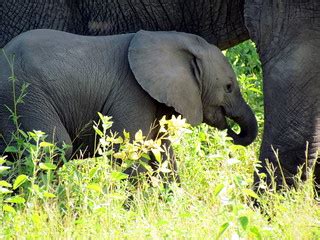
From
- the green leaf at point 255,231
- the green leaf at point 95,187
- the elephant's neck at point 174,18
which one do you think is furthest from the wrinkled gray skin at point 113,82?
the green leaf at point 255,231

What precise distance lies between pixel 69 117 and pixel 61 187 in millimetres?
506

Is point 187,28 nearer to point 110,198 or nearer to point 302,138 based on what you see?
point 302,138

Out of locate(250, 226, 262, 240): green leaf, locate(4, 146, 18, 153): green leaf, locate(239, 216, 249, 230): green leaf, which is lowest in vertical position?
locate(4, 146, 18, 153): green leaf

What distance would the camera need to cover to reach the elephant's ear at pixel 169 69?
5461 millimetres

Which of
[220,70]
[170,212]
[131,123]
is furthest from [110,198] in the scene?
[220,70]

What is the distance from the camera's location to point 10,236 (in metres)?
4.43

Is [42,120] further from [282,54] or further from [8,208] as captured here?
[282,54]

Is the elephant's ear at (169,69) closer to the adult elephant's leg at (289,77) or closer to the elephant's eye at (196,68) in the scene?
the elephant's eye at (196,68)

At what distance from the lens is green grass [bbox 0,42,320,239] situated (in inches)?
173

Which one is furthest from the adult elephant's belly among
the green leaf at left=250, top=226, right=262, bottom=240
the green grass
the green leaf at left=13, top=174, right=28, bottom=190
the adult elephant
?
the green leaf at left=13, top=174, right=28, bottom=190

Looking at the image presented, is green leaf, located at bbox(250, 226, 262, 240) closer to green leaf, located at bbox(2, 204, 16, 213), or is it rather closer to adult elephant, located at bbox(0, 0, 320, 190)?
green leaf, located at bbox(2, 204, 16, 213)

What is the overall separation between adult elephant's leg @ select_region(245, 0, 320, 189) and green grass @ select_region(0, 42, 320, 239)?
198 millimetres

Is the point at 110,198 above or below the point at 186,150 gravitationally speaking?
above

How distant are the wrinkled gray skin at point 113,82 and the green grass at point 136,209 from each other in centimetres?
22
